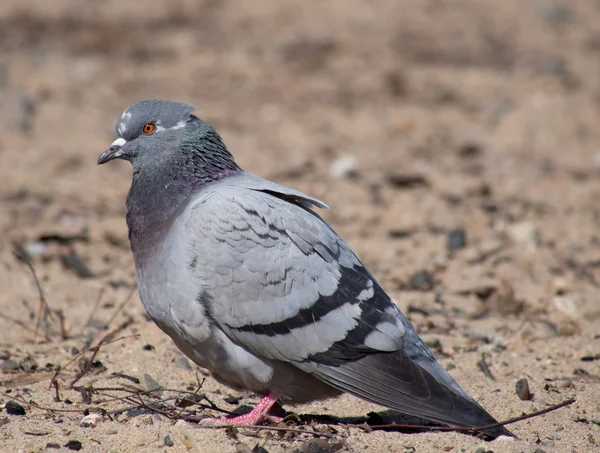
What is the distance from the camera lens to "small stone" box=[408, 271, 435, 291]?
7449mm

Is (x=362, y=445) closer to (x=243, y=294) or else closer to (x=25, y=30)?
(x=243, y=294)

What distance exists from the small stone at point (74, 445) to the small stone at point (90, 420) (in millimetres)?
271

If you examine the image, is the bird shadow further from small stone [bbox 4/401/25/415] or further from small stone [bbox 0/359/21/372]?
small stone [bbox 0/359/21/372]

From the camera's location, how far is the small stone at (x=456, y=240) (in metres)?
8.25

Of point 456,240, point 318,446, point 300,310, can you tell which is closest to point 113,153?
point 300,310

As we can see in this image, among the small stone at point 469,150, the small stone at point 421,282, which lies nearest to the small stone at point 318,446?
the small stone at point 421,282

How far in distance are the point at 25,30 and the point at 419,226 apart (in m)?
7.95

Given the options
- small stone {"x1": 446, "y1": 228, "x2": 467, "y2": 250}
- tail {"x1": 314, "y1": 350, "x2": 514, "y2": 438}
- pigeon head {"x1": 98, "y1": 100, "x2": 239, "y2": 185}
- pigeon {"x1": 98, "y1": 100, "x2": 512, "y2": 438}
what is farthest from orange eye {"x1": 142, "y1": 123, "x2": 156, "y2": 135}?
small stone {"x1": 446, "y1": 228, "x2": 467, "y2": 250}

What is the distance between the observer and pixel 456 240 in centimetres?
830

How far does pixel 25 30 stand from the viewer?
44.6ft

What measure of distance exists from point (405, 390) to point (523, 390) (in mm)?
1014

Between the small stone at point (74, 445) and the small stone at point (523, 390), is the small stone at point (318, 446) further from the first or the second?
the small stone at point (523, 390)

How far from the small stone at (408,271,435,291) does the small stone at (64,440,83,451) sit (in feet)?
12.3

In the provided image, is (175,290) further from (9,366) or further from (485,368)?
(485,368)
